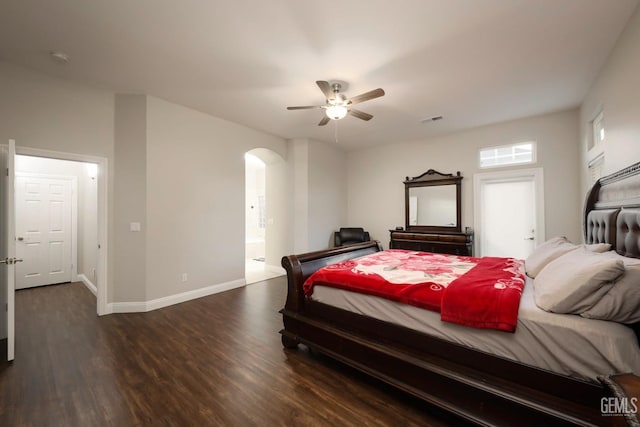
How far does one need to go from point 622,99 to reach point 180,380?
4.58 metres

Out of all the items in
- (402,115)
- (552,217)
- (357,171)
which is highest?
(402,115)

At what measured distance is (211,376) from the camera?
7.04 ft

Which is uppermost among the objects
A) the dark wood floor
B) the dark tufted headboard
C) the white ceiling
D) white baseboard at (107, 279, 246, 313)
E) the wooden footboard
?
the white ceiling

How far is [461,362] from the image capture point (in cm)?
167

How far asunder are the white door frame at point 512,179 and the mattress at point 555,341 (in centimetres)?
337

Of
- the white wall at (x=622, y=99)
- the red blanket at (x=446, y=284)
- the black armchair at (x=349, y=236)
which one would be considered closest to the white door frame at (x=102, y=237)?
the red blanket at (x=446, y=284)

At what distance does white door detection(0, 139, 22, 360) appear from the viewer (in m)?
2.35

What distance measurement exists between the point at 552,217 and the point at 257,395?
507cm

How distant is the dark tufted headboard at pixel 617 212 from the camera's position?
178 cm

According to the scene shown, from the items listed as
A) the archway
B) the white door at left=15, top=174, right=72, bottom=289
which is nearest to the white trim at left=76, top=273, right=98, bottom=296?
the white door at left=15, top=174, right=72, bottom=289

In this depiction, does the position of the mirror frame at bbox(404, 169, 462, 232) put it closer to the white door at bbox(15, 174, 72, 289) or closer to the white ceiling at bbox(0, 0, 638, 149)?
the white ceiling at bbox(0, 0, 638, 149)

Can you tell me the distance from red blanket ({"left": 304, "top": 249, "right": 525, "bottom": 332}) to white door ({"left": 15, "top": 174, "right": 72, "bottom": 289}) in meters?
5.24

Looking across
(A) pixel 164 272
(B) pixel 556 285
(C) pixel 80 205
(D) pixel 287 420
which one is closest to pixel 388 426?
(D) pixel 287 420

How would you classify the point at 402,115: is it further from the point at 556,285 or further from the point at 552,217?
the point at 556,285
